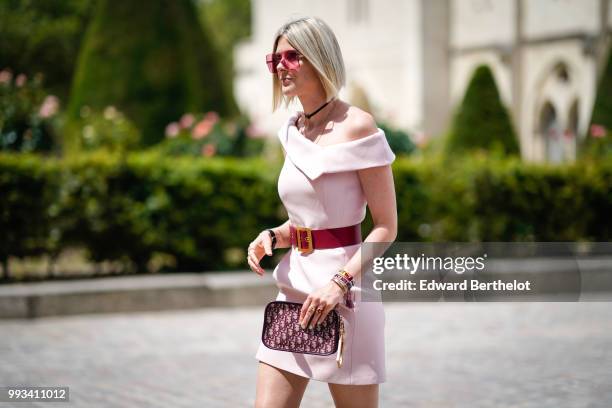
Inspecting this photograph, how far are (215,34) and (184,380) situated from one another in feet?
188

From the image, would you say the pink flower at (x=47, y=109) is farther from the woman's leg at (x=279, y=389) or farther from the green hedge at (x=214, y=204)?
the woman's leg at (x=279, y=389)

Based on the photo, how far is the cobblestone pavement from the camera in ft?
18.8

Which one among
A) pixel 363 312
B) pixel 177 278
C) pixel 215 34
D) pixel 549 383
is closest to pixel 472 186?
pixel 177 278

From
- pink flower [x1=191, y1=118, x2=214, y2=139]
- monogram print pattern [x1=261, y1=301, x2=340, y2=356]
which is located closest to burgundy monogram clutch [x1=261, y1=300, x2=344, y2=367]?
monogram print pattern [x1=261, y1=301, x2=340, y2=356]

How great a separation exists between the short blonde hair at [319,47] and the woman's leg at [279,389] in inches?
35.7

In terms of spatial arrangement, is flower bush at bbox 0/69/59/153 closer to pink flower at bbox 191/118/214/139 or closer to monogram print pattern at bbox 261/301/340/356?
pink flower at bbox 191/118/214/139

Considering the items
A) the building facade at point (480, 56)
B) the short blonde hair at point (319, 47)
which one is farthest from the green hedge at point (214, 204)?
the building facade at point (480, 56)

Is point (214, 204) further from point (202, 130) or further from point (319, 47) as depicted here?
point (319, 47)

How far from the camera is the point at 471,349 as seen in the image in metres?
7.31

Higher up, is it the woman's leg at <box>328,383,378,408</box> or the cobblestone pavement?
the woman's leg at <box>328,383,378,408</box>

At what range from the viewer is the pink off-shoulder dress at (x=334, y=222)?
3016 millimetres

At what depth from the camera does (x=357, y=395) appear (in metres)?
3.06

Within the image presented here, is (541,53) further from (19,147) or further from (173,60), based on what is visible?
(19,147)

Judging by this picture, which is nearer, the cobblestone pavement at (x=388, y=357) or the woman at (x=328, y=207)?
the woman at (x=328, y=207)
